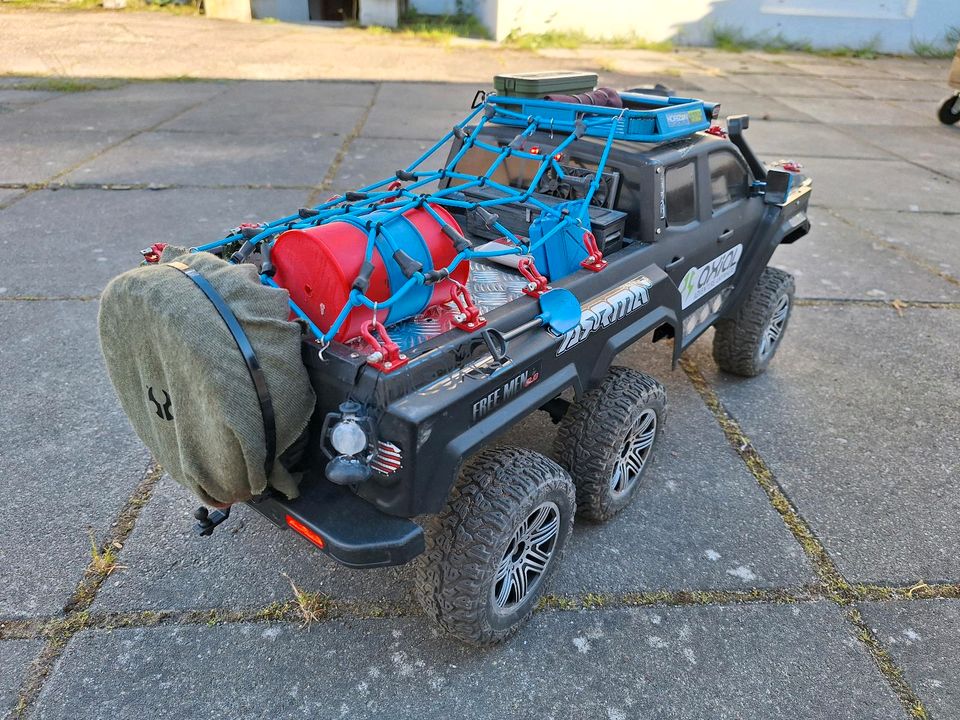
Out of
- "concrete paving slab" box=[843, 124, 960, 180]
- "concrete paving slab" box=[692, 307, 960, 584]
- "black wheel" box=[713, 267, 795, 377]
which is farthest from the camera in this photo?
"concrete paving slab" box=[843, 124, 960, 180]

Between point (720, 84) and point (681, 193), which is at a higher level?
point (681, 193)

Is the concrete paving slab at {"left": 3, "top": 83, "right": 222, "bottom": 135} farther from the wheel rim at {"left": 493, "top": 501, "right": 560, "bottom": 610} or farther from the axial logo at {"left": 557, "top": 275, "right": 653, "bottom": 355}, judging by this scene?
the wheel rim at {"left": 493, "top": 501, "right": 560, "bottom": 610}

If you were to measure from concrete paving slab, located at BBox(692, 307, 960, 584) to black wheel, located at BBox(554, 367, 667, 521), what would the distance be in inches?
43.2

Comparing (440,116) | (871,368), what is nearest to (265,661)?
(871,368)

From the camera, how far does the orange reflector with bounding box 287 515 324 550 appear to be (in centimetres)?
246

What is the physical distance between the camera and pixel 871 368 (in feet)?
16.6

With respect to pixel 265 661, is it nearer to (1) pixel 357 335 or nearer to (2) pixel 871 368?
(1) pixel 357 335

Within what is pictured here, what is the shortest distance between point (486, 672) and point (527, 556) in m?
0.48

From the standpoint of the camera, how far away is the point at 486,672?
9.09 feet

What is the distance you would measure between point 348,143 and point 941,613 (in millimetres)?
8654

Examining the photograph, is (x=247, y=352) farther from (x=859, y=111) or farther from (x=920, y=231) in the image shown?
(x=859, y=111)

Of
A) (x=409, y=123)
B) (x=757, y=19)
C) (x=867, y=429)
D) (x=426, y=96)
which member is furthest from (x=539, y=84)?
(x=757, y=19)

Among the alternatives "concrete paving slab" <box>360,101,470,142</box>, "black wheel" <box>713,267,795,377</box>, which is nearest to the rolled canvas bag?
"black wheel" <box>713,267,795,377</box>

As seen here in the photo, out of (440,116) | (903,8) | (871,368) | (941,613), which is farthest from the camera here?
(903,8)
